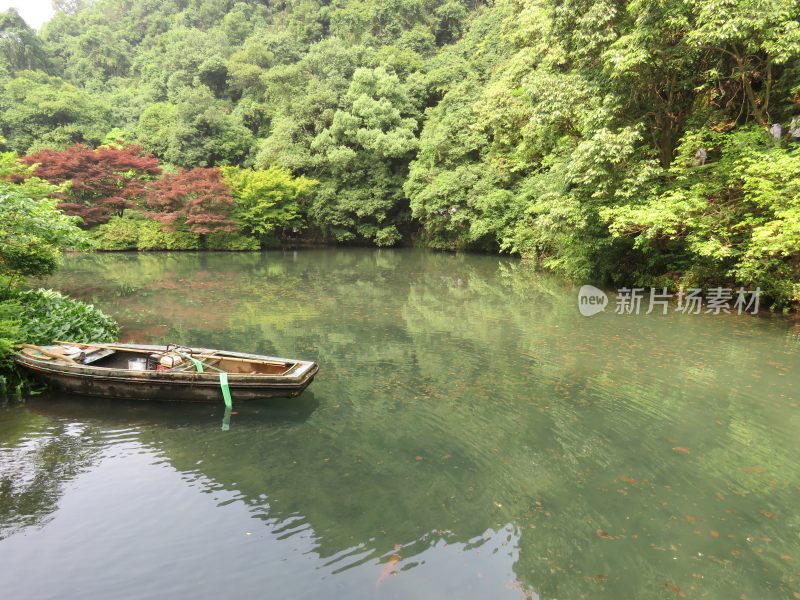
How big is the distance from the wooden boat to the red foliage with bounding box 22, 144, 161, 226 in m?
21.4

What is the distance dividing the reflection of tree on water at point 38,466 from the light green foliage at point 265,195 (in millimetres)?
23182

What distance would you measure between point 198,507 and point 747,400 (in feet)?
24.9

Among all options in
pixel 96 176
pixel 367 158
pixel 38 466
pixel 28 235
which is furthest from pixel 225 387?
pixel 367 158

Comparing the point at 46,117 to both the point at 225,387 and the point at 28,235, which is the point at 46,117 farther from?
the point at 225,387

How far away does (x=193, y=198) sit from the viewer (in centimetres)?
2698

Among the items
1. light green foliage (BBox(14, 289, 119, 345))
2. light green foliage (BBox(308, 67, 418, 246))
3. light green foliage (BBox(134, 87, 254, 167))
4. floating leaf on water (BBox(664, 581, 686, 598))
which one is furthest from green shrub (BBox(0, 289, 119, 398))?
light green foliage (BBox(134, 87, 254, 167))

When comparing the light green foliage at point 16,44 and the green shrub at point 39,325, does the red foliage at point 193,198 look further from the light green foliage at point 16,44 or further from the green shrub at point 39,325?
the light green foliage at point 16,44

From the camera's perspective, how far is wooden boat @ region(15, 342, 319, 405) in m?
6.69

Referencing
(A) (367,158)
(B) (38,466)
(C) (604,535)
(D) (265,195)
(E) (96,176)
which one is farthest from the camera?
(A) (367,158)

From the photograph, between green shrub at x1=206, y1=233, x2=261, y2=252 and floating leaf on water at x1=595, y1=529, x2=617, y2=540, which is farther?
green shrub at x1=206, y1=233, x2=261, y2=252

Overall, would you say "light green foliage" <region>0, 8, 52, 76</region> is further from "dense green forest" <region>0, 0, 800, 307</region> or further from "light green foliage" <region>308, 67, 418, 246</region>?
"light green foliage" <region>308, 67, 418, 246</region>

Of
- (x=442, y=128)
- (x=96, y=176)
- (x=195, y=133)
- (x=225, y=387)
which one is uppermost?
(x=195, y=133)

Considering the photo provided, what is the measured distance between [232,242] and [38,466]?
24650 millimetres

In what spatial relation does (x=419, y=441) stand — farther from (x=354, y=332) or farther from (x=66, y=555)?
(x=354, y=332)
